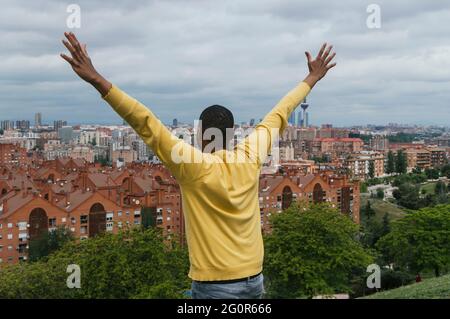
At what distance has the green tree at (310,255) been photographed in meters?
12.4

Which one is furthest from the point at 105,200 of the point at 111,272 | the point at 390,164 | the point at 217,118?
the point at 390,164

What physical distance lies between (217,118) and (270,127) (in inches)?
11.1

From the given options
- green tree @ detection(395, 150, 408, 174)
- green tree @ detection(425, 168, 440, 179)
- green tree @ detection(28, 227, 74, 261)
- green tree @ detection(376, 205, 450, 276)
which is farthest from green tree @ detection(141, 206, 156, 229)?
green tree @ detection(395, 150, 408, 174)

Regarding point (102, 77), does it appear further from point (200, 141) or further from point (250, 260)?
point (250, 260)

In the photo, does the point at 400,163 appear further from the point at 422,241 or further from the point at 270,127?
the point at 270,127

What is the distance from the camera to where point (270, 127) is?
1.80m

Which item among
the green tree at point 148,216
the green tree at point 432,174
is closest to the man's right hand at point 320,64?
the green tree at point 148,216

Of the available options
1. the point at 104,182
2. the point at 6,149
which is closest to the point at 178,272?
the point at 104,182

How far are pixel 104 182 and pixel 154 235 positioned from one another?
15716 mm

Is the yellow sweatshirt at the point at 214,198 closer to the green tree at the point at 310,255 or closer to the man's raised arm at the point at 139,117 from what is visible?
the man's raised arm at the point at 139,117

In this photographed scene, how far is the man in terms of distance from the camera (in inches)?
54.6

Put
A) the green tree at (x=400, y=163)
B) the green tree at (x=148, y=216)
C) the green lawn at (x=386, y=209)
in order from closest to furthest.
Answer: the green tree at (x=148, y=216), the green lawn at (x=386, y=209), the green tree at (x=400, y=163)

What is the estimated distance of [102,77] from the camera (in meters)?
1.38
